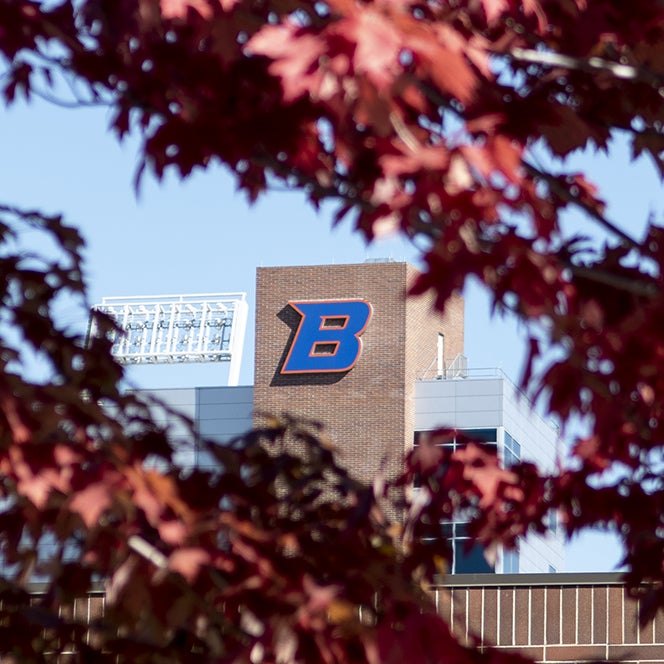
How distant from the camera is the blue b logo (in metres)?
52.2

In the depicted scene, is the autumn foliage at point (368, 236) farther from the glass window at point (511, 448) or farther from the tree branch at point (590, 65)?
the glass window at point (511, 448)

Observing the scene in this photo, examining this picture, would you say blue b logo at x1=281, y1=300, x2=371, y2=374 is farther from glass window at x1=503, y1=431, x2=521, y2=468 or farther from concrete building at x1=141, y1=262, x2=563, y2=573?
glass window at x1=503, y1=431, x2=521, y2=468

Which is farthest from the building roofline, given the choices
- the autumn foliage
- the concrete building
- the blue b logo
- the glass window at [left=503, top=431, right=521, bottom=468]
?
the blue b logo

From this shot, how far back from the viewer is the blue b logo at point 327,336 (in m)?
52.2

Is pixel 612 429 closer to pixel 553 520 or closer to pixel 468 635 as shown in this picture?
pixel 468 635

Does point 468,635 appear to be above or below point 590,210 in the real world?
below

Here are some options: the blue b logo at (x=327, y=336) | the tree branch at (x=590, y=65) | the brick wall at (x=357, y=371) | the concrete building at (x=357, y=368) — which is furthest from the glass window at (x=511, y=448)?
the tree branch at (x=590, y=65)

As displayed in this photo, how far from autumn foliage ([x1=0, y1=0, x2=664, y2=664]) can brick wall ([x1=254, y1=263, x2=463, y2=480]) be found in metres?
47.1

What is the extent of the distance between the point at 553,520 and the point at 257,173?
1.70m

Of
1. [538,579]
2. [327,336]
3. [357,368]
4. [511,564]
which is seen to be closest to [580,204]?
[538,579]

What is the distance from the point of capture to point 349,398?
52156 millimetres

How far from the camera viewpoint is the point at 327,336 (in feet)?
174

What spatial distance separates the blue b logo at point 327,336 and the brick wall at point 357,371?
0.30 metres

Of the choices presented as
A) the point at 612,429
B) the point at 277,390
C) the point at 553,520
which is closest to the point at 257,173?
the point at 612,429
